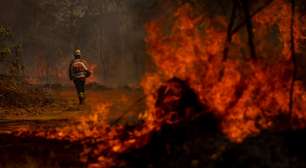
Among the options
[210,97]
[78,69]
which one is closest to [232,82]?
[210,97]

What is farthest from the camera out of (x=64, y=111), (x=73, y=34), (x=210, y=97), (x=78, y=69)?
(x=73, y=34)

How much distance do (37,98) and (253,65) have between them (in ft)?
30.4

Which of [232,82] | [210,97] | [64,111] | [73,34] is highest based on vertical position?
[73,34]

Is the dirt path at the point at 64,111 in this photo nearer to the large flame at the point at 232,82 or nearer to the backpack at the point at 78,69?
the backpack at the point at 78,69

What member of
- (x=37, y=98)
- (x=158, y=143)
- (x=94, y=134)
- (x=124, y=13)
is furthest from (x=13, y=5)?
(x=158, y=143)

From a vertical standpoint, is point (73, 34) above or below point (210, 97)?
above

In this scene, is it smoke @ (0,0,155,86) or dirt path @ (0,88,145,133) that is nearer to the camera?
dirt path @ (0,88,145,133)

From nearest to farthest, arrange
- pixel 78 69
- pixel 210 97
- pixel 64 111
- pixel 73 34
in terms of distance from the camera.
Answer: pixel 210 97 → pixel 64 111 → pixel 78 69 → pixel 73 34

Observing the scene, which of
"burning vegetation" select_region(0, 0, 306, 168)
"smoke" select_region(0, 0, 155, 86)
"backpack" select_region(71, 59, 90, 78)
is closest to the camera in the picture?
"burning vegetation" select_region(0, 0, 306, 168)

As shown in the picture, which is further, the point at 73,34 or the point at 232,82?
the point at 73,34

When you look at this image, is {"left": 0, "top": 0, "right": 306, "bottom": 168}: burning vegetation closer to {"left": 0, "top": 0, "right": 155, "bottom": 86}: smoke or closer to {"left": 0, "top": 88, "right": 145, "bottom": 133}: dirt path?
{"left": 0, "top": 88, "right": 145, "bottom": 133}: dirt path

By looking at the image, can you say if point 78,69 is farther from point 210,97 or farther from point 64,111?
point 210,97

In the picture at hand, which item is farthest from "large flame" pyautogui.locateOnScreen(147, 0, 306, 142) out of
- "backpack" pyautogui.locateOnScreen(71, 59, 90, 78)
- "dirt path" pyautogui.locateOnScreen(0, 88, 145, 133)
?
"backpack" pyautogui.locateOnScreen(71, 59, 90, 78)

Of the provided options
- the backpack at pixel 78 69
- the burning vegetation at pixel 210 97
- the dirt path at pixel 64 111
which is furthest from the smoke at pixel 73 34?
the burning vegetation at pixel 210 97
